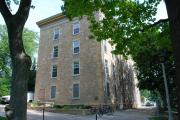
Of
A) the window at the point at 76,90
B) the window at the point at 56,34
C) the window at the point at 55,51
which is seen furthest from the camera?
the window at the point at 56,34

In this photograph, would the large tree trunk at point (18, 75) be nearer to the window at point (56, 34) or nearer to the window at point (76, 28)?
the window at point (76, 28)

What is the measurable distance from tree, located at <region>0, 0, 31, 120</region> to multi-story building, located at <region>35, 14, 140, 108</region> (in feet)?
82.7

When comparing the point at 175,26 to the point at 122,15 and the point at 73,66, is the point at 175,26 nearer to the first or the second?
the point at 122,15

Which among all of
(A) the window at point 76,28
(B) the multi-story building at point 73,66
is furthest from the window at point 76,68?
(A) the window at point 76,28

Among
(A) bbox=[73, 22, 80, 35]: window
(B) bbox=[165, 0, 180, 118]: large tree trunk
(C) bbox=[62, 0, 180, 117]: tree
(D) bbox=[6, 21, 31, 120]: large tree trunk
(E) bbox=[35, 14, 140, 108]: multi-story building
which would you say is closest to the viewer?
(B) bbox=[165, 0, 180, 118]: large tree trunk

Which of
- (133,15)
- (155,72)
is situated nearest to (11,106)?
(133,15)

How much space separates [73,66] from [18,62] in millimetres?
29089

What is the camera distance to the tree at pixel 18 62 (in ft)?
22.9

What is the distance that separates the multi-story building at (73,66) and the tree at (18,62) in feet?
82.7

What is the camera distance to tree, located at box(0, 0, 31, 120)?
22.9 ft

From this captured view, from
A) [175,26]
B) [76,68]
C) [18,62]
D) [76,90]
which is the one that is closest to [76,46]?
[76,68]

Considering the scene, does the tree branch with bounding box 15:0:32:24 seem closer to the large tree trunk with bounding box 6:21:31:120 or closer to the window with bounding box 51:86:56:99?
the large tree trunk with bounding box 6:21:31:120

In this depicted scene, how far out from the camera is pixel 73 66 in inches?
1428

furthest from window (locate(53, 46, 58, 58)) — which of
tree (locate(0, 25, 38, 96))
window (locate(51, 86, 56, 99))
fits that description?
tree (locate(0, 25, 38, 96))
